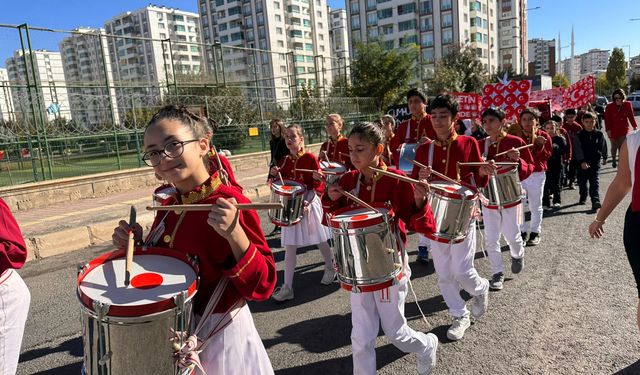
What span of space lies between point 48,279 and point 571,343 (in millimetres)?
6120

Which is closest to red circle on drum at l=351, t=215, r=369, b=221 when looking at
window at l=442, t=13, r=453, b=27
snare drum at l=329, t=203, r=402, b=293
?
snare drum at l=329, t=203, r=402, b=293

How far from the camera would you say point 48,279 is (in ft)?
19.5

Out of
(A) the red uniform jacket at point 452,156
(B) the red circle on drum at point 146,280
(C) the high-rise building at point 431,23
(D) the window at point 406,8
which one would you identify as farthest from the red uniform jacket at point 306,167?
(D) the window at point 406,8

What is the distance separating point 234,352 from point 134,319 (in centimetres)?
52

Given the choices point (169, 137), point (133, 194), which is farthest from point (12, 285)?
point (133, 194)

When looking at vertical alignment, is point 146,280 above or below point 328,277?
above

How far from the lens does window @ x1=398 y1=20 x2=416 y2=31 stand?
71.7m

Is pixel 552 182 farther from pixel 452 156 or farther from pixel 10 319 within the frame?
pixel 10 319

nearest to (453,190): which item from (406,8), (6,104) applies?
(6,104)

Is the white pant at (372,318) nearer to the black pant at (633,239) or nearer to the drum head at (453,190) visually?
the drum head at (453,190)

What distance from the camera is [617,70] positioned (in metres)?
68.6

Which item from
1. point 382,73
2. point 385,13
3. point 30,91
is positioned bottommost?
point 30,91

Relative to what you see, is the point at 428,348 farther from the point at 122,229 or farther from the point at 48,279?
the point at 48,279

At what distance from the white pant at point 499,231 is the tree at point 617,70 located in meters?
77.3
